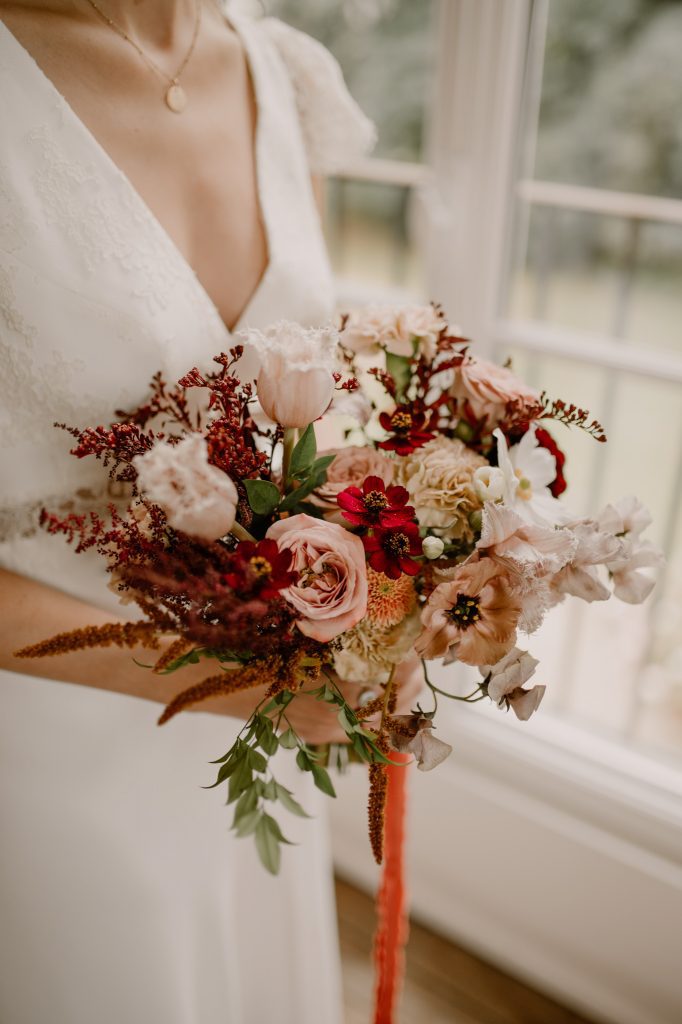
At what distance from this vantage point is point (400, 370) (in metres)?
0.85

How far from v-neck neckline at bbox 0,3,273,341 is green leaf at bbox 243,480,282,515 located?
36cm

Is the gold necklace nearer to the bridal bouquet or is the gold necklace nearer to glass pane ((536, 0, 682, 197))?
the bridal bouquet

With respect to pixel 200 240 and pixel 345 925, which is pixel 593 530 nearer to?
pixel 200 240

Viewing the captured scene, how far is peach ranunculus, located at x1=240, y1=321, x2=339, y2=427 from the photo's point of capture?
0.63 meters

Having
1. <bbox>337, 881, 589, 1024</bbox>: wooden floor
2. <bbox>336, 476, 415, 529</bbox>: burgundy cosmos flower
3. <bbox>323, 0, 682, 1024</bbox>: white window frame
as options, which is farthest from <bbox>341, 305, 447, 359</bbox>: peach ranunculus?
<bbox>337, 881, 589, 1024</bbox>: wooden floor

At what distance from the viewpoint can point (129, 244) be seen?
865 mm

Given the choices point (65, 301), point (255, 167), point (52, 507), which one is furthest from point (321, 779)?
point (255, 167)

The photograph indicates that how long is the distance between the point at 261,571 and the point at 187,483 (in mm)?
96

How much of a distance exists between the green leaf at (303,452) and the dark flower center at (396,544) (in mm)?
106

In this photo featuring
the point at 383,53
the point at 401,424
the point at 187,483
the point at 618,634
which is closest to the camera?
the point at 187,483

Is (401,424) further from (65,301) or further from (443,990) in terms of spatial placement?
(443,990)

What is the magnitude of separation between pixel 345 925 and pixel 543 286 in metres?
1.56

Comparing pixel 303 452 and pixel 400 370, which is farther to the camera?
pixel 400 370

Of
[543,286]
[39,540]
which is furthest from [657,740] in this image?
[39,540]
